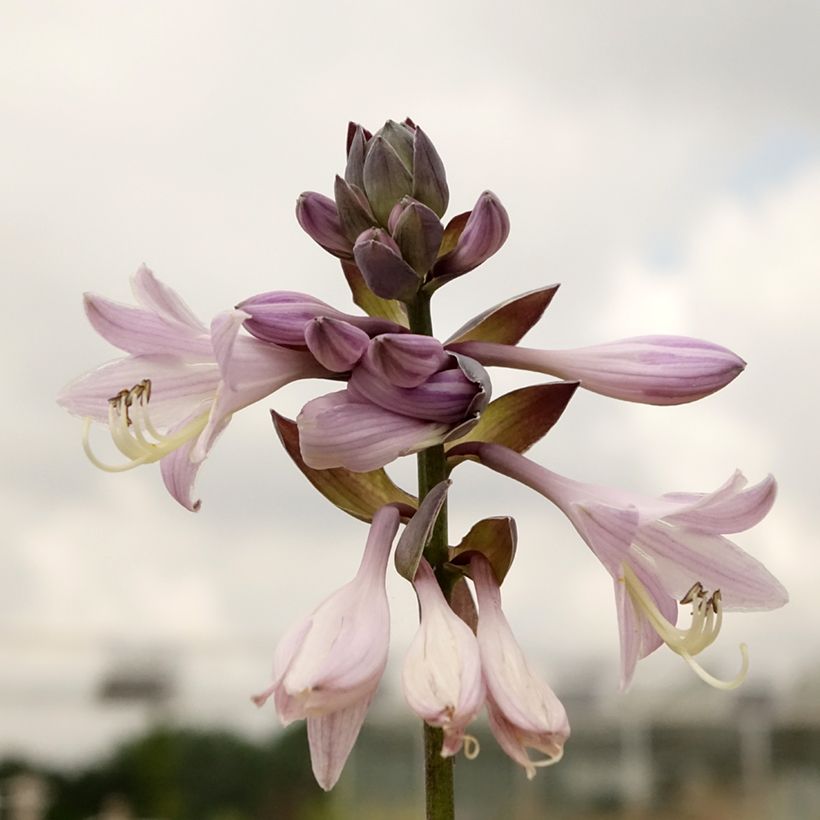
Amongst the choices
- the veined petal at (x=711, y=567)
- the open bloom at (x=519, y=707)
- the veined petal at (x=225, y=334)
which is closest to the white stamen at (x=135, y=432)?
the veined petal at (x=225, y=334)

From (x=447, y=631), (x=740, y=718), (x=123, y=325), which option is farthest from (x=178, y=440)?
(x=740, y=718)

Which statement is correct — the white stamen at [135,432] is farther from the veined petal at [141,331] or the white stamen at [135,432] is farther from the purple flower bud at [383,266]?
the purple flower bud at [383,266]

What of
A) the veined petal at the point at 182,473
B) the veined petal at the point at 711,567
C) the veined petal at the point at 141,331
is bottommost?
the veined petal at the point at 711,567

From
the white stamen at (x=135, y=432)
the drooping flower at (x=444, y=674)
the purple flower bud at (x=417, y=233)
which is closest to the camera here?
the drooping flower at (x=444, y=674)

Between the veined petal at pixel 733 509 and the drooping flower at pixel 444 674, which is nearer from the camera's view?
the drooping flower at pixel 444 674

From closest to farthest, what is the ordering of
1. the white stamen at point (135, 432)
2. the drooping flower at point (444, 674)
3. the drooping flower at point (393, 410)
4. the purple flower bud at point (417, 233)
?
the drooping flower at point (444, 674)
the drooping flower at point (393, 410)
the purple flower bud at point (417, 233)
the white stamen at point (135, 432)

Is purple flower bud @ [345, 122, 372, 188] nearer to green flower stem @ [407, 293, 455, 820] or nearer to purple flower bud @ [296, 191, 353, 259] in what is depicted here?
purple flower bud @ [296, 191, 353, 259]

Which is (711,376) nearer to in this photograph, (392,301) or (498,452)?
(498,452)
